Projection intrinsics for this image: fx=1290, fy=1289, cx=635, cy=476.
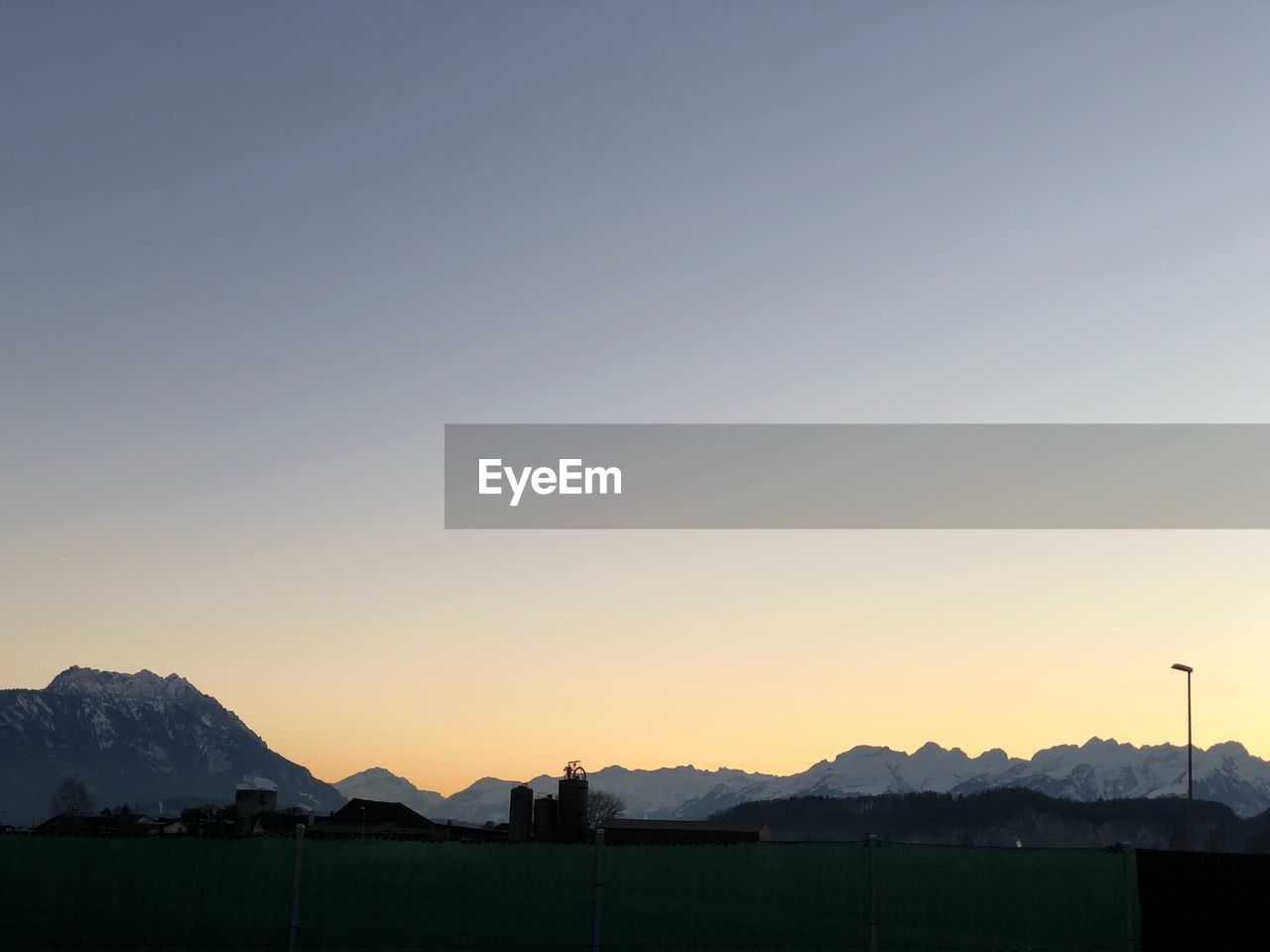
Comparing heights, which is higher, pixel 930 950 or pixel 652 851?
pixel 652 851

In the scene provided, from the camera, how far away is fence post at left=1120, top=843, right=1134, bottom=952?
23844mm

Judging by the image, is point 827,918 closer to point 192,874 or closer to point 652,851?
point 652,851

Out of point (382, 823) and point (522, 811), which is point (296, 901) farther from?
point (382, 823)

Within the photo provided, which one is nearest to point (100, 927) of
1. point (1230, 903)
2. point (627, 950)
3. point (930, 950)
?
point (627, 950)

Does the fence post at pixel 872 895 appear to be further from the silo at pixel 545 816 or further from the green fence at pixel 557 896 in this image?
the silo at pixel 545 816

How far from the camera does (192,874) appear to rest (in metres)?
20.0

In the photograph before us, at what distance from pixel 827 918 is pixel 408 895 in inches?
282

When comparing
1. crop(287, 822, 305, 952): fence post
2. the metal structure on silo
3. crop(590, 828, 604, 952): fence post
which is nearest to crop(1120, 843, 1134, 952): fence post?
crop(590, 828, 604, 952): fence post

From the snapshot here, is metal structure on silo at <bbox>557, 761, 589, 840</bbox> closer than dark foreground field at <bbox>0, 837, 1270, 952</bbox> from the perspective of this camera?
No

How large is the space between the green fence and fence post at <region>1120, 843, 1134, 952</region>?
0.04m

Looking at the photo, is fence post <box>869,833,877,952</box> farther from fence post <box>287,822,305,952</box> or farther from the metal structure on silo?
the metal structure on silo

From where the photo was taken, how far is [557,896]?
21.2m

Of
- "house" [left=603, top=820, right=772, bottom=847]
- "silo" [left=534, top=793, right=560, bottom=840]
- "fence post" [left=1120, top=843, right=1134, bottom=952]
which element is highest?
"fence post" [left=1120, top=843, right=1134, bottom=952]

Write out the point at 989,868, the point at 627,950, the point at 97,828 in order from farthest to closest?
the point at 97,828
the point at 989,868
the point at 627,950
